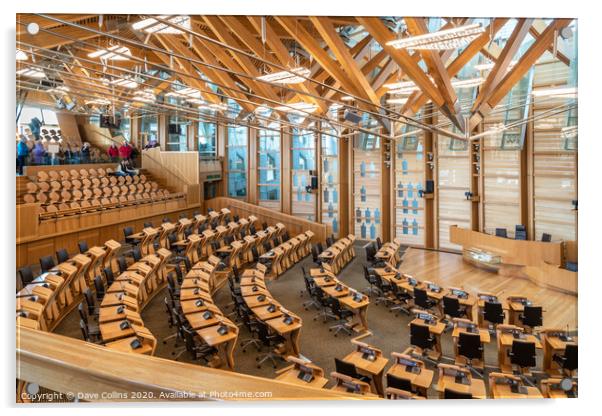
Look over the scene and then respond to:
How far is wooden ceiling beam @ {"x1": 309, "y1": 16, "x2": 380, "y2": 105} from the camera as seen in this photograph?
6797 millimetres

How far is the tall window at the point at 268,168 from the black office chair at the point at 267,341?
535 inches

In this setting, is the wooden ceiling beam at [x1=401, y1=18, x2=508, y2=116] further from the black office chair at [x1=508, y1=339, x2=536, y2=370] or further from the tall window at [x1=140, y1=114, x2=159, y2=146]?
the tall window at [x1=140, y1=114, x2=159, y2=146]

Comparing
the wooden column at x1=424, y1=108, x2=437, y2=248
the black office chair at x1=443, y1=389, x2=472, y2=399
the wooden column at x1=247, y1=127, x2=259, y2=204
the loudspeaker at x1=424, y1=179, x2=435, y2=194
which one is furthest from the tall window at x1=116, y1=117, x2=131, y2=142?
the black office chair at x1=443, y1=389, x2=472, y2=399

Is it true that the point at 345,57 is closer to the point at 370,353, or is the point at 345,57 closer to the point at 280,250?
the point at 370,353

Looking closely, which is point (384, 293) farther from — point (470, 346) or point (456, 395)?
point (456, 395)

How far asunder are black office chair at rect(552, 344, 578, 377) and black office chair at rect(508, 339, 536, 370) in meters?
0.57

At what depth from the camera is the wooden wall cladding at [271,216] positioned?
1980cm

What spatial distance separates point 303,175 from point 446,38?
16353 millimetres

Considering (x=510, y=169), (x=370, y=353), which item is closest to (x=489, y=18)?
(x=370, y=353)

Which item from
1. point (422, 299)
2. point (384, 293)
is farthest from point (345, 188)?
point (422, 299)

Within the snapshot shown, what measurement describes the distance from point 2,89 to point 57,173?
490 inches

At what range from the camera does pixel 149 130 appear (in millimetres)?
24109

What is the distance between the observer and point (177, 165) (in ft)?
69.5

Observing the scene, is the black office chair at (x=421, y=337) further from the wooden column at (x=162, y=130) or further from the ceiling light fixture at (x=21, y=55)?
the wooden column at (x=162, y=130)
